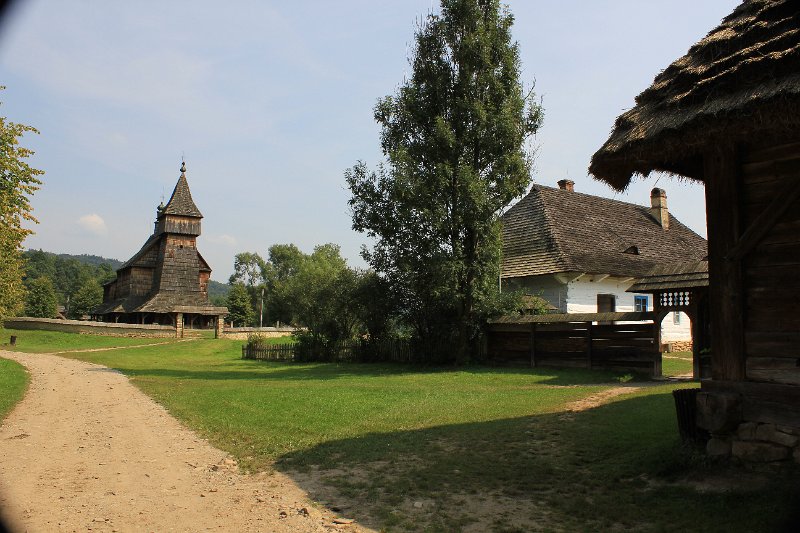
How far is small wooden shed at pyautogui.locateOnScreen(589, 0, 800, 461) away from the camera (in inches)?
249

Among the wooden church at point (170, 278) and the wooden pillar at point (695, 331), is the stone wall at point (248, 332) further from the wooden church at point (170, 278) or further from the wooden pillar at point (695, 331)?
the wooden pillar at point (695, 331)

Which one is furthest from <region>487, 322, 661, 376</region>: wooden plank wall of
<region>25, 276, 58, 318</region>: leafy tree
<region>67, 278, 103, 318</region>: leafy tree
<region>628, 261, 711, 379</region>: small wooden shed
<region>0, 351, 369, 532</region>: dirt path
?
<region>67, 278, 103, 318</region>: leafy tree

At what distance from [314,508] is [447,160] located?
1905 centimetres

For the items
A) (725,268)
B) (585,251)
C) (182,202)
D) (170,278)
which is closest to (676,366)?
(585,251)

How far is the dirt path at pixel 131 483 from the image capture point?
5.45 metres

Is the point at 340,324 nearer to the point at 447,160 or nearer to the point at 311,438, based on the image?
the point at 447,160

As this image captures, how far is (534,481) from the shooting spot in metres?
6.89

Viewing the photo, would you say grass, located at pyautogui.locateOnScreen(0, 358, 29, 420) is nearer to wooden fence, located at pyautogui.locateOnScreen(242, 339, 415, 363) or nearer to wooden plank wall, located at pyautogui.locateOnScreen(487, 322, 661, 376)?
wooden fence, located at pyautogui.locateOnScreen(242, 339, 415, 363)

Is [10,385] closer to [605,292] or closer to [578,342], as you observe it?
[578,342]

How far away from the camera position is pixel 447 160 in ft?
77.2

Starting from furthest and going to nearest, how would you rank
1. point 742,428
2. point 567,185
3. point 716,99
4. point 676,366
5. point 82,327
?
1. point 82,327
2. point 567,185
3. point 676,366
4. point 716,99
5. point 742,428

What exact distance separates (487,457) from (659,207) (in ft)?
111

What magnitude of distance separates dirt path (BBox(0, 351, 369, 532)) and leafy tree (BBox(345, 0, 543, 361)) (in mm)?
13877

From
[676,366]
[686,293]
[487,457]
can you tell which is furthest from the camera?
[676,366]
